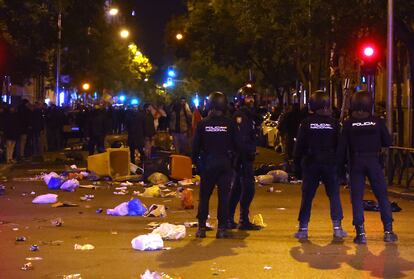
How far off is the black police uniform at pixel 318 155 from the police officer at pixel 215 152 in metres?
0.92

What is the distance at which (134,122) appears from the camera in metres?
20.8

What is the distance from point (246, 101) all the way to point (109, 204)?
4.26m

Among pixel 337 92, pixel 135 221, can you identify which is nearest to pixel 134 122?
pixel 135 221

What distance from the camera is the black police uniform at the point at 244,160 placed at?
1030 cm

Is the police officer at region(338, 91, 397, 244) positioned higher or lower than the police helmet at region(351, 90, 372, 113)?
lower

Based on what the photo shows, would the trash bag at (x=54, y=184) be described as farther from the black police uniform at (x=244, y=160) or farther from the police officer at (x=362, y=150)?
the police officer at (x=362, y=150)

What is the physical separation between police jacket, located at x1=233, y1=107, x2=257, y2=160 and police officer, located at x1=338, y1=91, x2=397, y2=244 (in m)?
1.29

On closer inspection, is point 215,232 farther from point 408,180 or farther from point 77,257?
point 408,180

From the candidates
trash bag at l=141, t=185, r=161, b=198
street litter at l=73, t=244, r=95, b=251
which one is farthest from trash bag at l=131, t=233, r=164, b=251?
trash bag at l=141, t=185, r=161, b=198

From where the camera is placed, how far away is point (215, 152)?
9.91 m

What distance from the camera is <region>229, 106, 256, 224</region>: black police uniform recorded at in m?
10.3

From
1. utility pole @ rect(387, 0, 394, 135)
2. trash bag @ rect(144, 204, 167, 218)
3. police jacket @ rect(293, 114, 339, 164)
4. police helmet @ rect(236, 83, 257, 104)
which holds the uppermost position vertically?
utility pole @ rect(387, 0, 394, 135)

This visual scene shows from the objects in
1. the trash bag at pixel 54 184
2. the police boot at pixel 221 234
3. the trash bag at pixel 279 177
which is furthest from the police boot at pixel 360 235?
the trash bag at pixel 54 184

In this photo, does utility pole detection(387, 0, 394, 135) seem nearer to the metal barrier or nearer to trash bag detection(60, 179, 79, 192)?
the metal barrier
